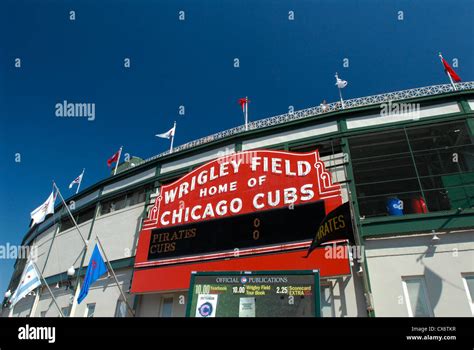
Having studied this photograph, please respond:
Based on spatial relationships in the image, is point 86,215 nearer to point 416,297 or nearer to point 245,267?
point 245,267

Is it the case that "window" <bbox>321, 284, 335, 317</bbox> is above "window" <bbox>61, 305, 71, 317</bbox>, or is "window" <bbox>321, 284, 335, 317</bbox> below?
below

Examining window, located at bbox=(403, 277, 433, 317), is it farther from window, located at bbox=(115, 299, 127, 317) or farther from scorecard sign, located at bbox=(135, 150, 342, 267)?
window, located at bbox=(115, 299, 127, 317)

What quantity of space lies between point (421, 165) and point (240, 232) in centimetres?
1108

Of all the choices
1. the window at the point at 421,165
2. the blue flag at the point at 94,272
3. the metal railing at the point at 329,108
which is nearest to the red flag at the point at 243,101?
the metal railing at the point at 329,108

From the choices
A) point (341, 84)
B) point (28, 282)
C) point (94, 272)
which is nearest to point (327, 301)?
point (94, 272)

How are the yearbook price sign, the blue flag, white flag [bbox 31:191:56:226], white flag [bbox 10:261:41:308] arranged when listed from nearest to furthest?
the yearbook price sign
the blue flag
white flag [bbox 10:261:41:308]
white flag [bbox 31:191:56:226]

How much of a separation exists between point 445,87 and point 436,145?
3.14 m

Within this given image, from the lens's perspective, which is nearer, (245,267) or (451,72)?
(245,267)

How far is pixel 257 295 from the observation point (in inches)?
356

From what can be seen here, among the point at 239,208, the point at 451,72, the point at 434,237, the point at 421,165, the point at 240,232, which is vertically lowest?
the point at 434,237

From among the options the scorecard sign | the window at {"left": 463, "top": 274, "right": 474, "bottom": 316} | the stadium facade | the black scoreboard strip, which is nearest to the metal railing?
the stadium facade

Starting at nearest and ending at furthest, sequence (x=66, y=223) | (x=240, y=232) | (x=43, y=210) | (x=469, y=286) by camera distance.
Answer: (x=469, y=286)
(x=240, y=232)
(x=43, y=210)
(x=66, y=223)

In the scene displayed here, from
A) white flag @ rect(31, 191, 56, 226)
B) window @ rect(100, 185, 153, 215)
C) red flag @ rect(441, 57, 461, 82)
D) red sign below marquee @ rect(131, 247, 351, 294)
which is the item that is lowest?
red sign below marquee @ rect(131, 247, 351, 294)

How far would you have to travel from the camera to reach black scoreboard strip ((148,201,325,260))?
11031 mm
